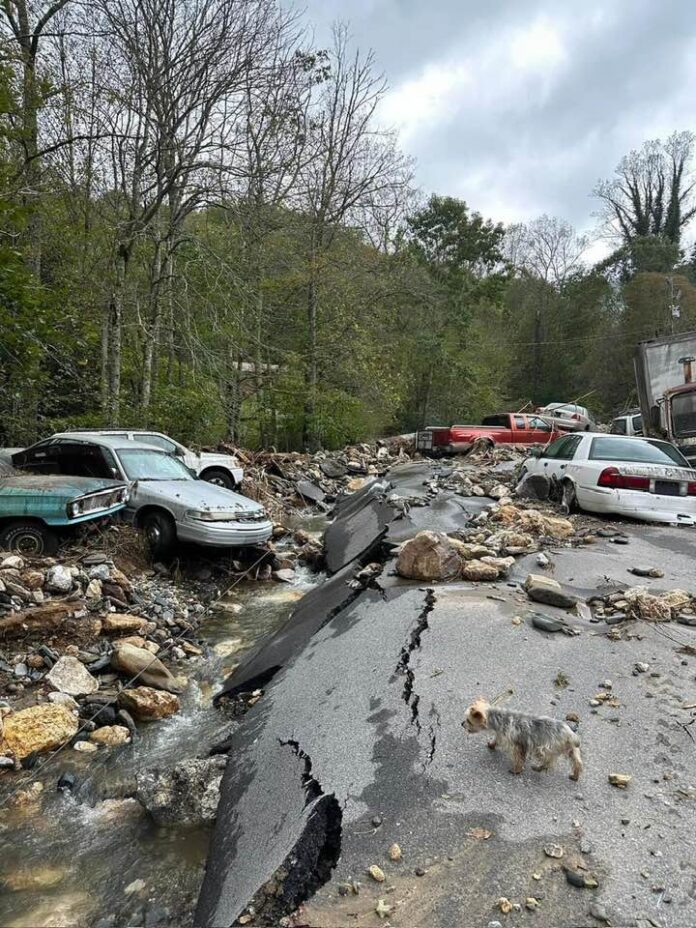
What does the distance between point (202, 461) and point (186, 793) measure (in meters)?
9.62

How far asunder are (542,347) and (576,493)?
3701 cm

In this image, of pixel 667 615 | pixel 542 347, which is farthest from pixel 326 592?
pixel 542 347

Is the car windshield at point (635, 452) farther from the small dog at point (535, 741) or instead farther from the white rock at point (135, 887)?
the white rock at point (135, 887)

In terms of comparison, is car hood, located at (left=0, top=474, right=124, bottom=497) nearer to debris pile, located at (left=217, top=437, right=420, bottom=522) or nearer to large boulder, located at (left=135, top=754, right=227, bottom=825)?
large boulder, located at (left=135, top=754, right=227, bottom=825)

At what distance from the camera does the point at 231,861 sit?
293cm

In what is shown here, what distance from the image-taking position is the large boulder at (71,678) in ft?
16.6

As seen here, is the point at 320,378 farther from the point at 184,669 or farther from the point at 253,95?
the point at 184,669

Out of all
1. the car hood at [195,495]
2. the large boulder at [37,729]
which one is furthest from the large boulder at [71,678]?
the car hood at [195,495]

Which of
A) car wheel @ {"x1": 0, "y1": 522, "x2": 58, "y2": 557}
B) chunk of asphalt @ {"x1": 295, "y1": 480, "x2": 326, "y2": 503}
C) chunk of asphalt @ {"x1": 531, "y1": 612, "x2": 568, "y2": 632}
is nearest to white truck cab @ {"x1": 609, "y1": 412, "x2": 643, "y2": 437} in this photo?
chunk of asphalt @ {"x1": 295, "y1": 480, "x2": 326, "y2": 503}

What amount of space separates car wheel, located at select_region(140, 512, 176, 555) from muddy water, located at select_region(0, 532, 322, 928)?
12.3ft

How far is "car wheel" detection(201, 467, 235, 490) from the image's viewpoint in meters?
→ 12.9

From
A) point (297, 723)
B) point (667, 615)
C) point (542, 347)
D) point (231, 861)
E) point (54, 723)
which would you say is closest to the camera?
point (231, 861)

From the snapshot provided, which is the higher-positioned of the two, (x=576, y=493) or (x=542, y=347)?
(x=542, y=347)

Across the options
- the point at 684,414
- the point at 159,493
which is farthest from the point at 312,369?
the point at 159,493
